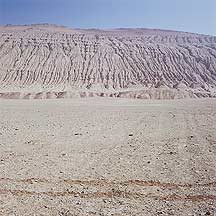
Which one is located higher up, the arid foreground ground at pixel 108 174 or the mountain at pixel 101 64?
the mountain at pixel 101 64

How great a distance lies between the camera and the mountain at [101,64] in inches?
3300

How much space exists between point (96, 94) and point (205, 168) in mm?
60668

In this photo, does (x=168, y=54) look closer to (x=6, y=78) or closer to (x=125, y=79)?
(x=125, y=79)

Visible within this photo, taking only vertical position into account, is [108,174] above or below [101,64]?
below

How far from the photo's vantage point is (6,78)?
281 ft

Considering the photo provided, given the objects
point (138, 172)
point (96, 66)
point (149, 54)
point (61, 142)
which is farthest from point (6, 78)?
point (138, 172)

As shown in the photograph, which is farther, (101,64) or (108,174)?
(101,64)

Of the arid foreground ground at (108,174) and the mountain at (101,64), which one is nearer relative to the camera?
the arid foreground ground at (108,174)

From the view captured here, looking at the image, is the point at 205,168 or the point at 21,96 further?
the point at 21,96

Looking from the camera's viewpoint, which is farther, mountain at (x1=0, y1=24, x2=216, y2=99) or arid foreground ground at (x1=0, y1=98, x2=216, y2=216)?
mountain at (x1=0, y1=24, x2=216, y2=99)

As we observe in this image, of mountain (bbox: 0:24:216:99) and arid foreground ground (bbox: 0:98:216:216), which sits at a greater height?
mountain (bbox: 0:24:216:99)

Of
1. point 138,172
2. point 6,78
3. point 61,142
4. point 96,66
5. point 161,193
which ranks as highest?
point 96,66

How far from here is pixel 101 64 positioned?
92.9m

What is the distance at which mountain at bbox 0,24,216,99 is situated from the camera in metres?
83.8
